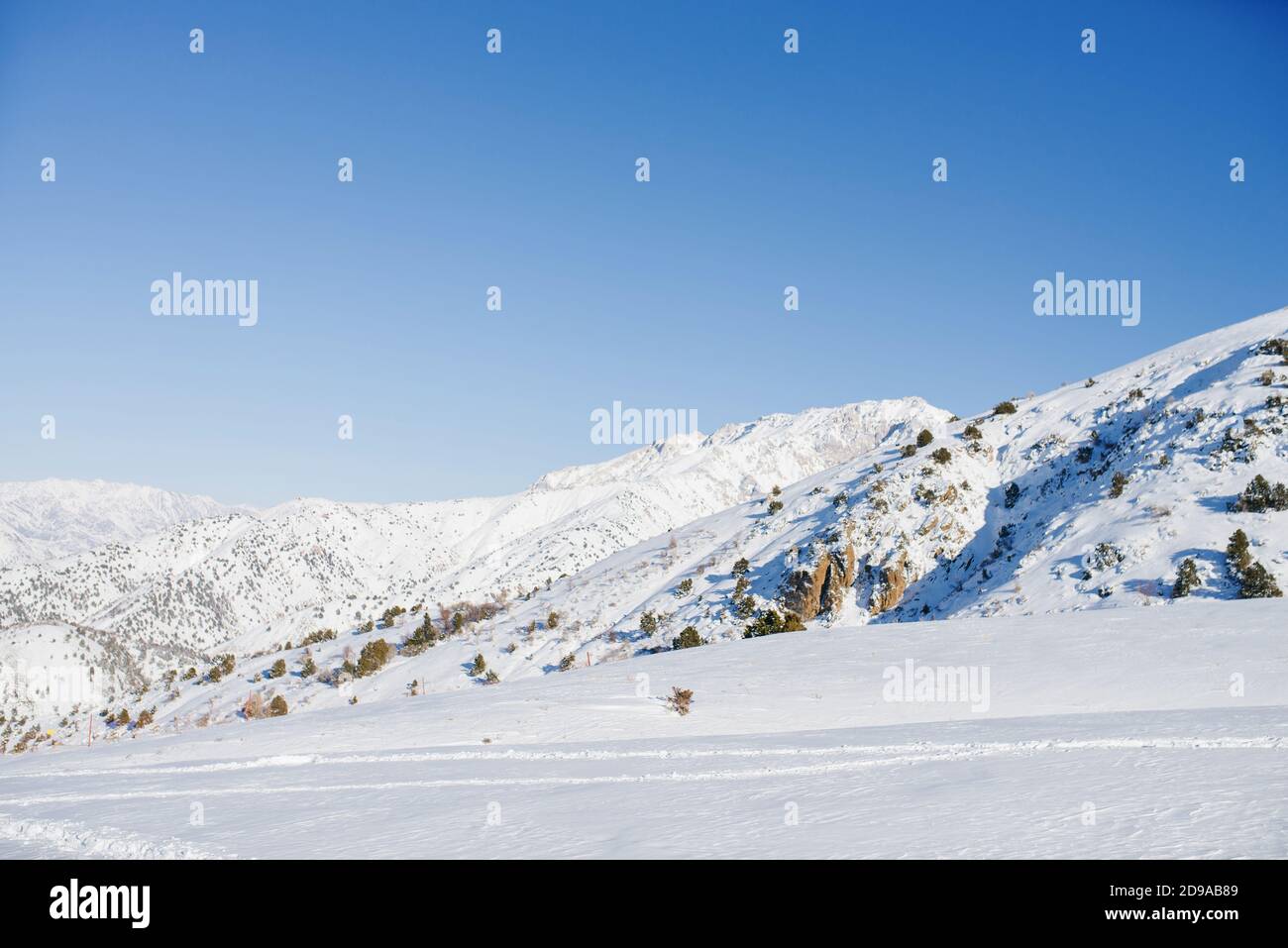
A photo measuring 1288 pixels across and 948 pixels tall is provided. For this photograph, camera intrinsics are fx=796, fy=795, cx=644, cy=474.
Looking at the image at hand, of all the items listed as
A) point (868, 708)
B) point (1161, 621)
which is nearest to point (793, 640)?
point (868, 708)

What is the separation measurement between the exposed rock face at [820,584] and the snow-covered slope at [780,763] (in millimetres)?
20912

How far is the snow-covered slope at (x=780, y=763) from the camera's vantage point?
21.6 ft

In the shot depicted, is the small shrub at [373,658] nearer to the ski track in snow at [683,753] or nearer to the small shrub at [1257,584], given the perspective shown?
the ski track in snow at [683,753]

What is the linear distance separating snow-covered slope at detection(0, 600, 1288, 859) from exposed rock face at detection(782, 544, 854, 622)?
2091 cm

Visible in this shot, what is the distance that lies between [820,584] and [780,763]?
33.2 m

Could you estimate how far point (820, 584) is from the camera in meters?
42.7

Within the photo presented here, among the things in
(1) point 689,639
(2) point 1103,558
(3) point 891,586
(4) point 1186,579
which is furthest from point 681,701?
(3) point 891,586

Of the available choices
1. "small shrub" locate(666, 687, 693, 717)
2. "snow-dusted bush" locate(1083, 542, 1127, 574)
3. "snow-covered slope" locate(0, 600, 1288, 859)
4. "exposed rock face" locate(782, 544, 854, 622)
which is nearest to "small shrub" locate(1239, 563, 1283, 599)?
"snow-dusted bush" locate(1083, 542, 1127, 574)

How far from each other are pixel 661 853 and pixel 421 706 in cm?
1233

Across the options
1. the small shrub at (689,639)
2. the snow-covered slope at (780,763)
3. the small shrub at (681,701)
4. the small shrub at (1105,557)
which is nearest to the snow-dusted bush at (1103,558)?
the small shrub at (1105,557)

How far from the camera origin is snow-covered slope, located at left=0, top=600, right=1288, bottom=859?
6.58 m

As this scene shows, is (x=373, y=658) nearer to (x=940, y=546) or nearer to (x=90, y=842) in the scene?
(x=940, y=546)
